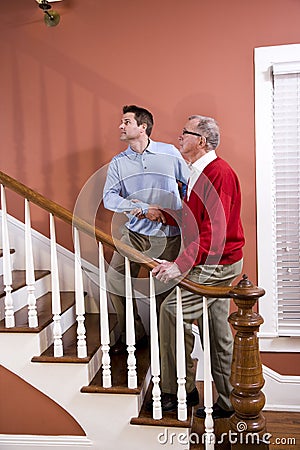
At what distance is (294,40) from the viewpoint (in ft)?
10.5

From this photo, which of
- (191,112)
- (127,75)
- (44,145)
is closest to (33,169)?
(44,145)

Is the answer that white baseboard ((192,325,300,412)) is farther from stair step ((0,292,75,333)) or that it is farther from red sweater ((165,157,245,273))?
red sweater ((165,157,245,273))

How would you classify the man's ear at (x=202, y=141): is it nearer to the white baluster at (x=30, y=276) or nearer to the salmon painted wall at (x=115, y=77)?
the salmon painted wall at (x=115, y=77)

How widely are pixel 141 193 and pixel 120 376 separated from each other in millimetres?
1137

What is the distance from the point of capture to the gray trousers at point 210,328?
2.52 metres

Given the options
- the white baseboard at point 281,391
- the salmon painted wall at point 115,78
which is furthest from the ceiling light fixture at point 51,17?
the white baseboard at point 281,391

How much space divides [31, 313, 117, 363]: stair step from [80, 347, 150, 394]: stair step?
0.15 metres

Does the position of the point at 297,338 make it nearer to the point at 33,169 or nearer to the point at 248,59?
the point at 248,59

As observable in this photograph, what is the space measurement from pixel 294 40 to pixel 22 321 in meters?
2.45

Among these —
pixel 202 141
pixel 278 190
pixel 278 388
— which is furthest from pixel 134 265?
pixel 278 388

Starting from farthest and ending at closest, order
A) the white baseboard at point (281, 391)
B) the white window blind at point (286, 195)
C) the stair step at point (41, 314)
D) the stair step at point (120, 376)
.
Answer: the white baseboard at point (281, 391), the white window blind at point (286, 195), the stair step at point (41, 314), the stair step at point (120, 376)

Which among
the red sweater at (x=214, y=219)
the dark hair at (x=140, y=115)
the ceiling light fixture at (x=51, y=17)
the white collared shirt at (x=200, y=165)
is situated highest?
the ceiling light fixture at (x=51, y=17)

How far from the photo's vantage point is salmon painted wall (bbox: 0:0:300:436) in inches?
129

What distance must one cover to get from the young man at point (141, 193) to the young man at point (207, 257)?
0.37 m
